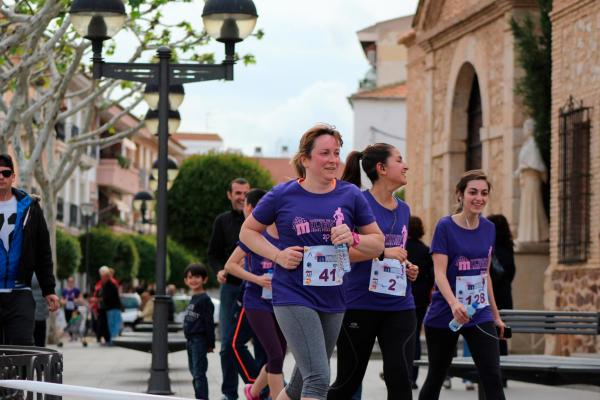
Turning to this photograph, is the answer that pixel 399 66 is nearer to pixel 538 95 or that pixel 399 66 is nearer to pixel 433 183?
pixel 433 183

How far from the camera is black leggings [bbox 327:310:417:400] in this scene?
28.9ft

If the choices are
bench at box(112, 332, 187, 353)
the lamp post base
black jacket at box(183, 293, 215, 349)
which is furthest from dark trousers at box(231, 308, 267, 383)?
bench at box(112, 332, 187, 353)

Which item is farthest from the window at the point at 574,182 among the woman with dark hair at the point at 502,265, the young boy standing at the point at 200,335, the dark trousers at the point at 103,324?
the dark trousers at the point at 103,324

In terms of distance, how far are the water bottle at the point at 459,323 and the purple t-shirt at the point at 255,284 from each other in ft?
5.11

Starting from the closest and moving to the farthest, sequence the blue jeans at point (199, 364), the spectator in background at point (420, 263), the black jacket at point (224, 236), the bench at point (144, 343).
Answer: the blue jeans at point (199, 364)
the black jacket at point (224, 236)
the spectator in background at point (420, 263)
the bench at point (144, 343)

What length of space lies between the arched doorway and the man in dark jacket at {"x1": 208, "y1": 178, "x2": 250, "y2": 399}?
1670 cm

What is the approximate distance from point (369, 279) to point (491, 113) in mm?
18672

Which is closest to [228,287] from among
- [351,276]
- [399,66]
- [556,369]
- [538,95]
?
[556,369]

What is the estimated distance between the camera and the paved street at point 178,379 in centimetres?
1523

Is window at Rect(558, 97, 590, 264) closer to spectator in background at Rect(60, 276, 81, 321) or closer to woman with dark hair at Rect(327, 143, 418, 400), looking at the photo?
woman with dark hair at Rect(327, 143, 418, 400)

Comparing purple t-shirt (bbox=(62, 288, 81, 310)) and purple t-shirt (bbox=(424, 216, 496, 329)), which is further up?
purple t-shirt (bbox=(424, 216, 496, 329))

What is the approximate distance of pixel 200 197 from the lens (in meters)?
80.1

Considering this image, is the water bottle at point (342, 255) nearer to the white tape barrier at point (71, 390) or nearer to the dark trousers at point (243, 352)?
the white tape barrier at point (71, 390)

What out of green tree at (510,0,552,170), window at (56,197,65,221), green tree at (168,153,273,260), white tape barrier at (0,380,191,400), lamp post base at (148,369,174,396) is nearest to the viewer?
white tape barrier at (0,380,191,400)
